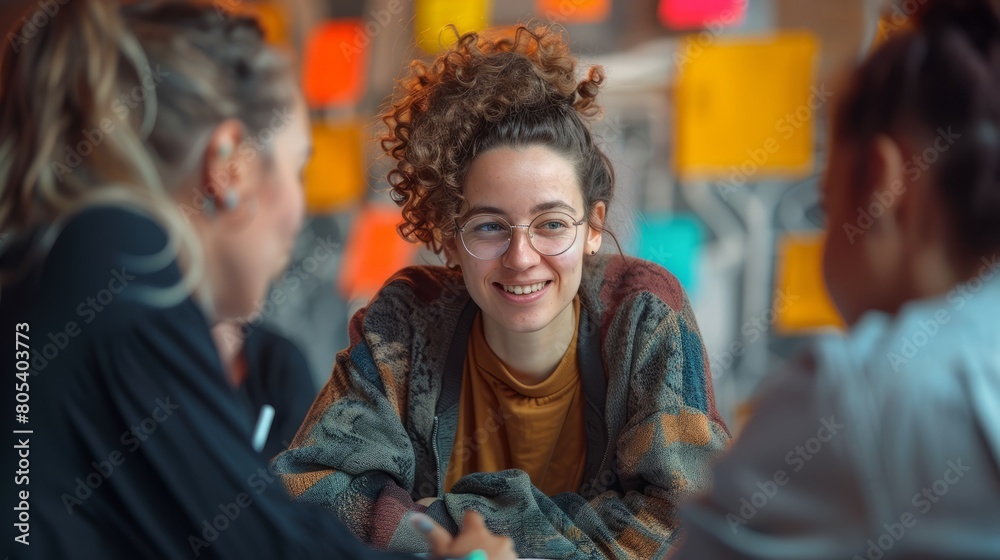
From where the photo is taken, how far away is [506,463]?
1.36 metres

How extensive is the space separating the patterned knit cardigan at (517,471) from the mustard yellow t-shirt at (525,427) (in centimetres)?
4

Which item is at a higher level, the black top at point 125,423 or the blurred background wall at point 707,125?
the blurred background wall at point 707,125

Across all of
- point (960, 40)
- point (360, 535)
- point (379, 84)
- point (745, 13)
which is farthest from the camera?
point (379, 84)

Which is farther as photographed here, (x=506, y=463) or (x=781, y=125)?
(x=781, y=125)

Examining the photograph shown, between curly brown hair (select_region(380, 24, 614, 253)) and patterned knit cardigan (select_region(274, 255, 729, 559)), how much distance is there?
0.13 metres

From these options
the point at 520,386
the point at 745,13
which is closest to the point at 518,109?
the point at 520,386

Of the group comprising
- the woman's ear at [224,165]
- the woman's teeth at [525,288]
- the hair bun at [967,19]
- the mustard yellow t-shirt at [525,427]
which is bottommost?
the mustard yellow t-shirt at [525,427]

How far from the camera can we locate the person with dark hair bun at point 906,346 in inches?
26.5

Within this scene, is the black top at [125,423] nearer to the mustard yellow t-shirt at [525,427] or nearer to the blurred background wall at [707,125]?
the mustard yellow t-shirt at [525,427]

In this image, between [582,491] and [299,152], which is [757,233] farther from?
[299,152]

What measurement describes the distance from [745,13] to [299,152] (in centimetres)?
144

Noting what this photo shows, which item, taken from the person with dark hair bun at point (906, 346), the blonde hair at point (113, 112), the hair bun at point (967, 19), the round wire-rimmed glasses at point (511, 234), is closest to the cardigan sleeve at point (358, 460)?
the round wire-rimmed glasses at point (511, 234)

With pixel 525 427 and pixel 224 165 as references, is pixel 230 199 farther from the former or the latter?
pixel 525 427

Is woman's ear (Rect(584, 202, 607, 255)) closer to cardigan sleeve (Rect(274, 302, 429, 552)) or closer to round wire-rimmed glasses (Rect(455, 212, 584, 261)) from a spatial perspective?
round wire-rimmed glasses (Rect(455, 212, 584, 261))
